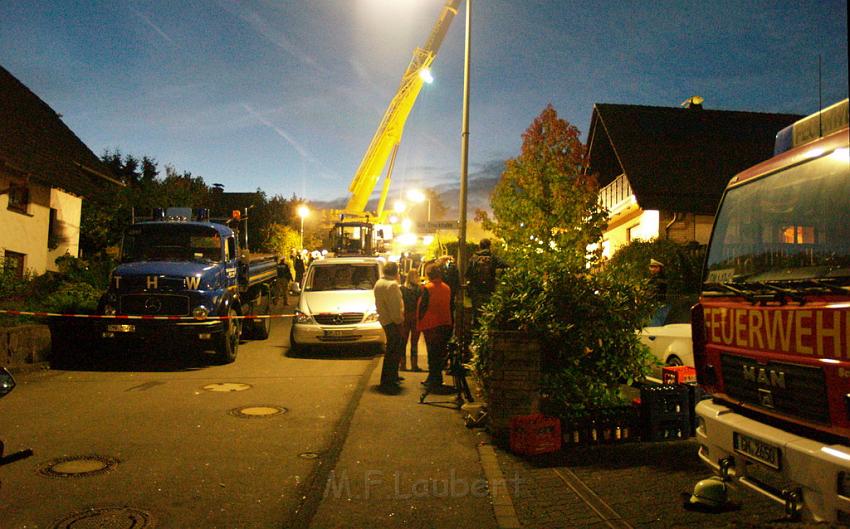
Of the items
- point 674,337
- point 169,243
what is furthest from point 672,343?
point 169,243

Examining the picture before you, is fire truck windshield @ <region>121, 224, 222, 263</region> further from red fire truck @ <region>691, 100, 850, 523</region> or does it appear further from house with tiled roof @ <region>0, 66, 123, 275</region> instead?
red fire truck @ <region>691, 100, 850, 523</region>

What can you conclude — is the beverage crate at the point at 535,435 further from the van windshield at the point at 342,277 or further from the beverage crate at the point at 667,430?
the van windshield at the point at 342,277

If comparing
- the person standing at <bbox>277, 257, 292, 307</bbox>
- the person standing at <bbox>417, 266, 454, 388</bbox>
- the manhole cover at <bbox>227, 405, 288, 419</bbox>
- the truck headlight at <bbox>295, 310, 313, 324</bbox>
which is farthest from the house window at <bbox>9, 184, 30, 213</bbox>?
the person standing at <bbox>417, 266, 454, 388</bbox>

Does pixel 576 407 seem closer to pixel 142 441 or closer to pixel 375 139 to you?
pixel 142 441

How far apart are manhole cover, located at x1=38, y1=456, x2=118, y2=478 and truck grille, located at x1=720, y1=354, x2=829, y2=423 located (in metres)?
5.21

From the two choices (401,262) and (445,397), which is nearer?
(445,397)

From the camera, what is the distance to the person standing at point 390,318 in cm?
991

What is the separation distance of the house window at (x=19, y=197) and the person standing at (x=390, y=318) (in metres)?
14.9

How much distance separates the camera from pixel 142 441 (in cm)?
667

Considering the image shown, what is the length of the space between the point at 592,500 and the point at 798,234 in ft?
8.08

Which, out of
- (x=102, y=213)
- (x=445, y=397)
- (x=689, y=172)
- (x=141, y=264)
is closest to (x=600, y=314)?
(x=445, y=397)

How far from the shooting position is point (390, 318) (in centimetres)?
1006

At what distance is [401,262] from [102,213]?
12.4 meters

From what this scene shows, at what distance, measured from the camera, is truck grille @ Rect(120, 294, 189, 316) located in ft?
38.7
